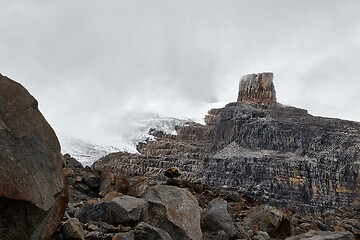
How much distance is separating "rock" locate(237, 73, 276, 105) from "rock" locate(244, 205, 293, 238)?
452 ft

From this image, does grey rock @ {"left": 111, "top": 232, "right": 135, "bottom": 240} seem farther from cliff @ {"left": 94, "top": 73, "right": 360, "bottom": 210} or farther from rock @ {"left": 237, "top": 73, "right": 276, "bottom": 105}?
rock @ {"left": 237, "top": 73, "right": 276, "bottom": 105}

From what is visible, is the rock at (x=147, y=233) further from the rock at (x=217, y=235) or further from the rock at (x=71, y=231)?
the rock at (x=217, y=235)

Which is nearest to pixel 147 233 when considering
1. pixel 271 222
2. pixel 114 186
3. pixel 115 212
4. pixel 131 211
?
pixel 131 211

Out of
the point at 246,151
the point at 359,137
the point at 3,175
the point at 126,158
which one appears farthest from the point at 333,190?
the point at 3,175

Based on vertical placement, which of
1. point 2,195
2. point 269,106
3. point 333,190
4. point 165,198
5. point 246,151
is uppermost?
point 269,106

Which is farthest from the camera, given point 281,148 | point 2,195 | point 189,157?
point 189,157

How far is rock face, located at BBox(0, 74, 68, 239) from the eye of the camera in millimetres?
5969

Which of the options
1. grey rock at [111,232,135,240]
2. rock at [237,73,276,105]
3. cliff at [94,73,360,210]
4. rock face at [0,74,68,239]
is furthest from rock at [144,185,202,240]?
rock at [237,73,276,105]

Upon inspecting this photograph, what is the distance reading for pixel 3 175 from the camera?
5.89 meters

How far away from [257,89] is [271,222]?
143m

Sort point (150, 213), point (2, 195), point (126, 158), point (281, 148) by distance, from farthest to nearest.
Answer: point (126, 158), point (281, 148), point (150, 213), point (2, 195)

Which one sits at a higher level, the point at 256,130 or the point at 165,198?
the point at 256,130

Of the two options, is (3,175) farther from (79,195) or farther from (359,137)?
(359,137)

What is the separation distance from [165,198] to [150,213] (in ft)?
Answer: 1.44
